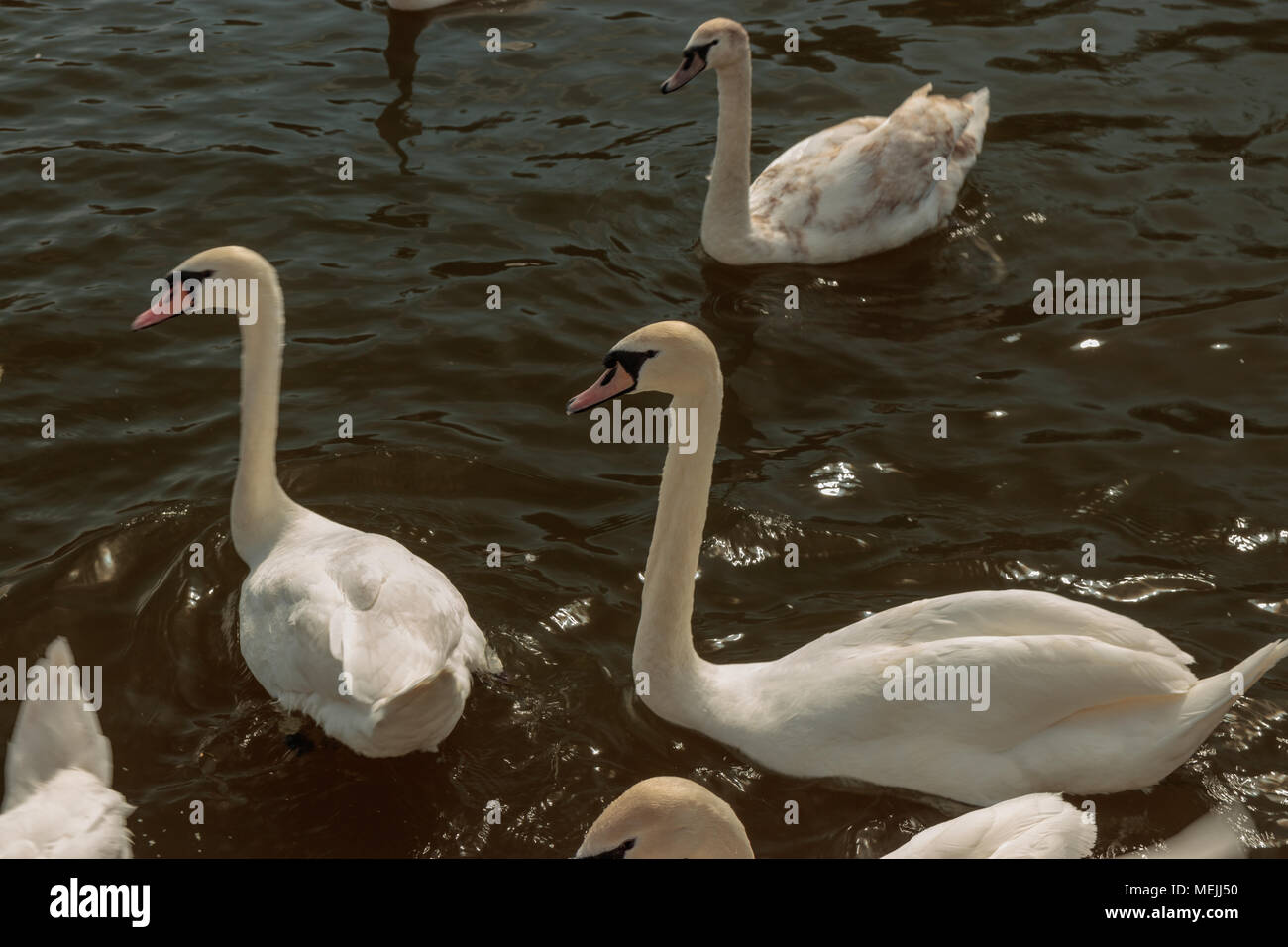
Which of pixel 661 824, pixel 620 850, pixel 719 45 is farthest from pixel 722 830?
pixel 719 45

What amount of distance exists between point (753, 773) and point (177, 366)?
4400 mm

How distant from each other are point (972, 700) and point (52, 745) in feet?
9.99

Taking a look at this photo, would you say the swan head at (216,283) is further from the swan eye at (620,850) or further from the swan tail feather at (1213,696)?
the swan tail feather at (1213,696)

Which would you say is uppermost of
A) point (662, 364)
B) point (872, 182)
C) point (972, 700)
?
point (662, 364)

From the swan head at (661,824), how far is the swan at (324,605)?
3.77 ft

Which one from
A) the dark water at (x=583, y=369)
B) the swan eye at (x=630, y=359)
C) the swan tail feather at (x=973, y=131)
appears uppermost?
the swan eye at (x=630, y=359)

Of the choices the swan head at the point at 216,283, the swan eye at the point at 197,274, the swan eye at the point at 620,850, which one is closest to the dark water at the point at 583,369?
the swan head at the point at 216,283

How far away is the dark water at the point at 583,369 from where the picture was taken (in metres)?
5.65

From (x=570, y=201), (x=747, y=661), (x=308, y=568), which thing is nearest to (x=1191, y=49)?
(x=570, y=201)

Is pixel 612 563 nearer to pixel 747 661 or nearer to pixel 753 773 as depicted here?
pixel 747 661

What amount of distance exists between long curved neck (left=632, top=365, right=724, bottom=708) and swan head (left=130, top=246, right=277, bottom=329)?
79.2 inches

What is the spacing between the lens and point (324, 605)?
5.34 metres

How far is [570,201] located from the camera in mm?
9734

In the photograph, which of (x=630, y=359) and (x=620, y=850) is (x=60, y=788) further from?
(x=630, y=359)
